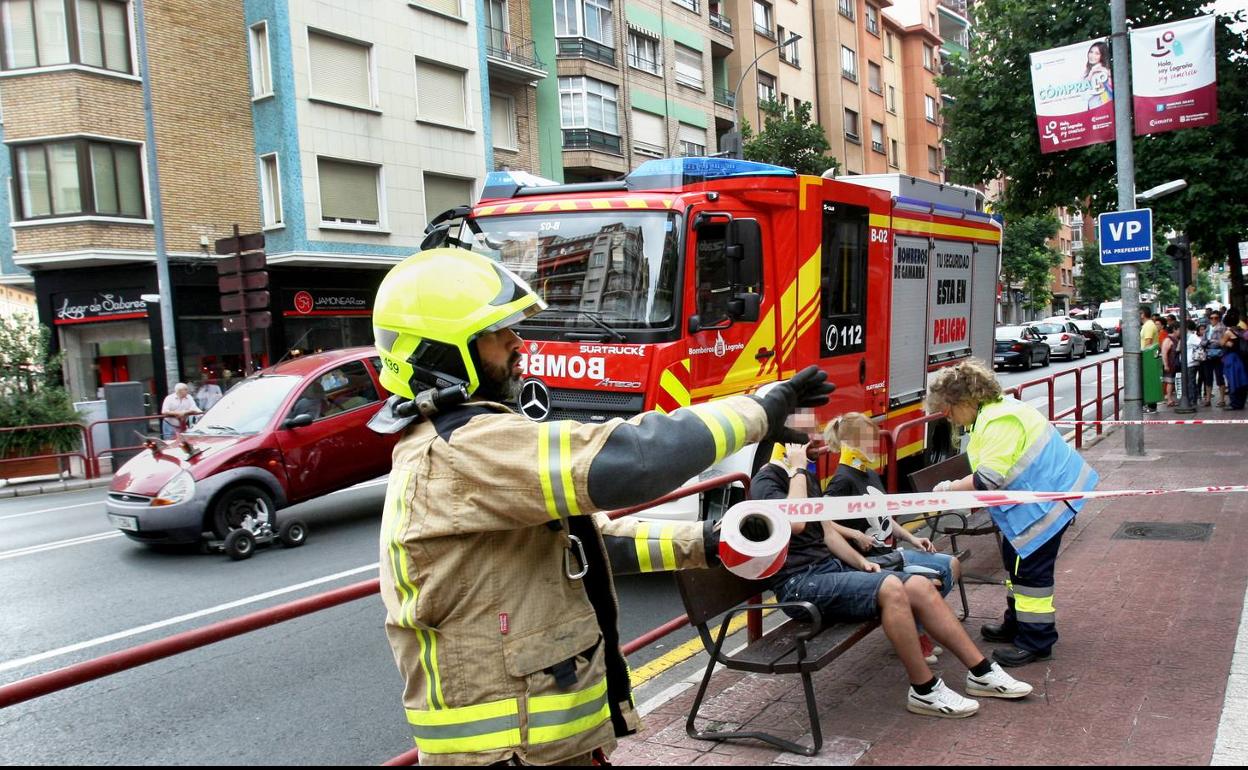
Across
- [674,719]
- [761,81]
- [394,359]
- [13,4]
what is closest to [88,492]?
[13,4]

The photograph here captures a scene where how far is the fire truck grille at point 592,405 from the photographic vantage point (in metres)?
6.39

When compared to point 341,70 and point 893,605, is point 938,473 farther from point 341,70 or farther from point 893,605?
point 341,70

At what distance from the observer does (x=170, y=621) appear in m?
6.74

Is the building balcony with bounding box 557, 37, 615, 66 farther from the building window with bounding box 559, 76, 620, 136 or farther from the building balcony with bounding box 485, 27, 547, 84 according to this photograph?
the building balcony with bounding box 485, 27, 547, 84

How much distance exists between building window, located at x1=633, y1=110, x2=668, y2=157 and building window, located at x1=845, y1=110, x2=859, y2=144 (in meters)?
16.4

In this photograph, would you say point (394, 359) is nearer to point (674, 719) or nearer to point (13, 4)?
point (674, 719)

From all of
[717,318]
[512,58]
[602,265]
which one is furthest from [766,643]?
[512,58]

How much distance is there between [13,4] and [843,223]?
800 inches

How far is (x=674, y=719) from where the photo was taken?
165 inches

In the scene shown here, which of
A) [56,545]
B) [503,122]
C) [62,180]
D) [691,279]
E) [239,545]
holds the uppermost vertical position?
[503,122]

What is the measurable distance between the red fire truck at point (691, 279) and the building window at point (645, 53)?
2566 centimetres

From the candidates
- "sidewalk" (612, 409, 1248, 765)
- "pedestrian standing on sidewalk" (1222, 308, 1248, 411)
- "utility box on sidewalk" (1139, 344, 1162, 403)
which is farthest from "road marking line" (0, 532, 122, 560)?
"pedestrian standing on sidewalk" (1222, 308, 1248, 411)

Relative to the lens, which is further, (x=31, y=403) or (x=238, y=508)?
(x=31, y=403)

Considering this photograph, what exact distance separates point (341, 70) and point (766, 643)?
22298 mm
